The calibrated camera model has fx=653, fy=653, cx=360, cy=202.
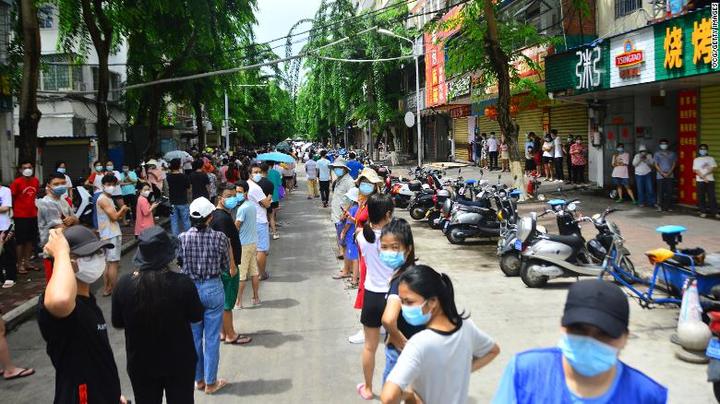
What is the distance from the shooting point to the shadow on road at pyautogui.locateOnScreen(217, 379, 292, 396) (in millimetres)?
5547

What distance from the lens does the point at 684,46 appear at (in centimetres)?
1253

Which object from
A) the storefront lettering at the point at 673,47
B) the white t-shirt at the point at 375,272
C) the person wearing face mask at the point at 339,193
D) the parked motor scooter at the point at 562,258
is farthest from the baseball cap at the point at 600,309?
the storefront lettering at the point at 673,47

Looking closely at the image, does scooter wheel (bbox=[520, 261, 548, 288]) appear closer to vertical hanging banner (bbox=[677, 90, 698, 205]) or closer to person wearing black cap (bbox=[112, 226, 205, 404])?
person wearing black cap (bbox=[112, 226, 205, 404])

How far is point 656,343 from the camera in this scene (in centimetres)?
654

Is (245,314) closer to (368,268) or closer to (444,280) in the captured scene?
(368,268)

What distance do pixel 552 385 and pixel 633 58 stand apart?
44.5ft

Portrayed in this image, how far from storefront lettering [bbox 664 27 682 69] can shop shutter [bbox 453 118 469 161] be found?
21009 millimetres

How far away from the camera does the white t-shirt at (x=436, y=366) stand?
3051mm

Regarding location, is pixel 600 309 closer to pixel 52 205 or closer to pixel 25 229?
pixel 52 205

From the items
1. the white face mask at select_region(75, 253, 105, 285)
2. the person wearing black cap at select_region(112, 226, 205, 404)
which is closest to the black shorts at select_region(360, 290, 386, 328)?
the person wearing black cap at select_region(112, 226, 205, 404)

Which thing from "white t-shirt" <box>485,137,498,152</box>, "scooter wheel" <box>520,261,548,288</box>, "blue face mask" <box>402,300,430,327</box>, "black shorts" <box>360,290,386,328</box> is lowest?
"scooter wheel" <box>520,261,548,288</box>

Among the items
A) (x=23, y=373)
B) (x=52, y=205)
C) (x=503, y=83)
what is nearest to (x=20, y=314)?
(x=52, y=205)

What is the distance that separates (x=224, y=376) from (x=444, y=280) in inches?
130

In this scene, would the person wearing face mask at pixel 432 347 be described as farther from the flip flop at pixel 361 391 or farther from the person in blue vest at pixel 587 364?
the flip flop at pixel 361 391
